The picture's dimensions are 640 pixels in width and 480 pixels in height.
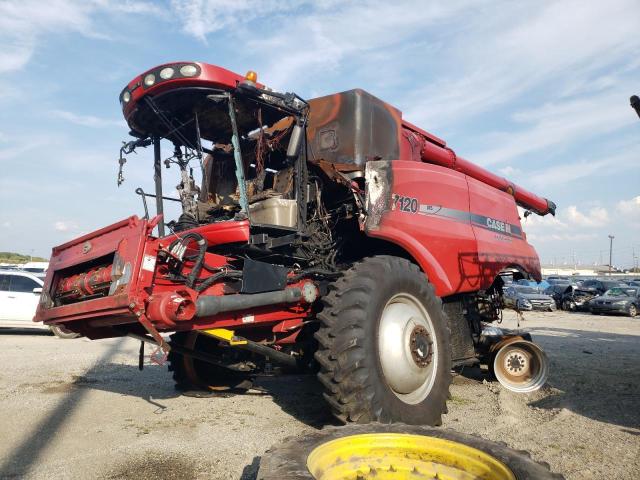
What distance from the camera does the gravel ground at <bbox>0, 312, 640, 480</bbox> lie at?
3.50 m

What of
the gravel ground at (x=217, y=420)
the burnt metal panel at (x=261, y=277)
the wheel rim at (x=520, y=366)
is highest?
the burnt metal panel at (x=261, y=277)

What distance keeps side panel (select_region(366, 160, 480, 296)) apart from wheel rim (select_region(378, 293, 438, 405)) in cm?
71

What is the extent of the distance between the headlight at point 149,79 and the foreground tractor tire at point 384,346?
2.36 metres

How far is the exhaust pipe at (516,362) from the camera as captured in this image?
635cm

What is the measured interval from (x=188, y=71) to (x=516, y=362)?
5.44 m

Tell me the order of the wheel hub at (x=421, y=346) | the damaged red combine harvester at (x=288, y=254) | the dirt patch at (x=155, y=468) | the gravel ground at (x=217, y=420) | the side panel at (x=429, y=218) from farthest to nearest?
the side panel at (x=429, y=218)
the wheel hub at (x=421, y=346)
the damaged red combine harvester at (x=288, y=254)
the gravel ground at (x=217, y=420)
the dirt patch at (x=155, y=468)

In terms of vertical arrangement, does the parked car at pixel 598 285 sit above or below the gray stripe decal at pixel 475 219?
below

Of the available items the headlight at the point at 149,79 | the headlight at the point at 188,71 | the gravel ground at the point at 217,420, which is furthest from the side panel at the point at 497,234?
the headlight at the point at 149,79

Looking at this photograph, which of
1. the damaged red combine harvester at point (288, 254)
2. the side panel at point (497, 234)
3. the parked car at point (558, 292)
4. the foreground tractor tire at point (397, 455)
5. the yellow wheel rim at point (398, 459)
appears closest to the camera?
the foreground tractor tire at point (397, 455)

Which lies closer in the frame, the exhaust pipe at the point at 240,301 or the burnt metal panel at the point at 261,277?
the exhaust pipe at the point at 240,301

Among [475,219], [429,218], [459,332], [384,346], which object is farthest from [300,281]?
[475,219]

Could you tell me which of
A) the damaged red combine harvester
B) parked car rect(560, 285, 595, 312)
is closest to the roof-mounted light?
the damaged red combine harvester

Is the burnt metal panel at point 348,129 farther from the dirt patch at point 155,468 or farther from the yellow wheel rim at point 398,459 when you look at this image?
the dirt patch at point 155,468

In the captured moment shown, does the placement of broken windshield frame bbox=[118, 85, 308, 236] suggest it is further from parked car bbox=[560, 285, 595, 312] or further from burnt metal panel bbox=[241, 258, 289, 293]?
parked car bbox=[560, 285, 595, 312]
